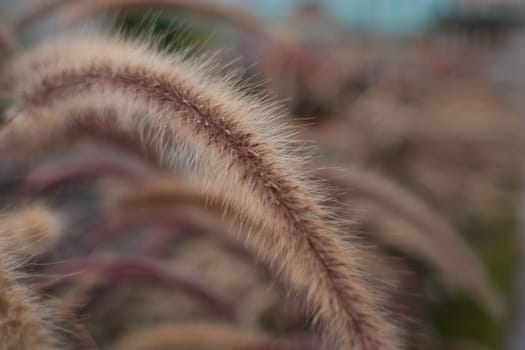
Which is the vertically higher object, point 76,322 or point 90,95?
point 90,95

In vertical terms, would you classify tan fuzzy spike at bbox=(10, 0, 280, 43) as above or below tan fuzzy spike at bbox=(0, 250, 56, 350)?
above

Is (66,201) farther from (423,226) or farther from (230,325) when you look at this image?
(423,226)

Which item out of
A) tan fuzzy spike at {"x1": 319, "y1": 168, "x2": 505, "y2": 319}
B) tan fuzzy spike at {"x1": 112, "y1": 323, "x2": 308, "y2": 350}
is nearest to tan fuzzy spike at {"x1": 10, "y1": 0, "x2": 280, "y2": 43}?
tan fuzzy spike at {"x1": 319, "y1": 168, "x2": 505, "y2": 319}

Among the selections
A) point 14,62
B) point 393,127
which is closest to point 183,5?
point 14,62

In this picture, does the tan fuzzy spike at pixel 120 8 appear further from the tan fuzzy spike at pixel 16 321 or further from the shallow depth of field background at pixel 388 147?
the tan fuzzy spike at pixel 16 321

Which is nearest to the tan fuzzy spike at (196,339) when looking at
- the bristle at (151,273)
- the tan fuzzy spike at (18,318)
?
the bristle at (151,273)

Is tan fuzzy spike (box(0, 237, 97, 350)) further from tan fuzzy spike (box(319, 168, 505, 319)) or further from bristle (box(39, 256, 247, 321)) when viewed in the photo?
tan fuzzy spike (box(319, 168, 505, 319))
